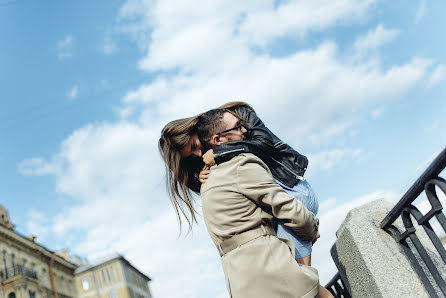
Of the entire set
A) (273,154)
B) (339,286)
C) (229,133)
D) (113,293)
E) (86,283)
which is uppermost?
(86,283)

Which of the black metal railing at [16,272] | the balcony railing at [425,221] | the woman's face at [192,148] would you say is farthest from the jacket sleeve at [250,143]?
the black metal railing at [16,272]

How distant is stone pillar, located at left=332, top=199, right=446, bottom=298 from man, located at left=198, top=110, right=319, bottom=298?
0.94 metres

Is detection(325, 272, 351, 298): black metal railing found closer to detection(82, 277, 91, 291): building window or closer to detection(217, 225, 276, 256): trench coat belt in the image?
detection(217, 225, 276, 256): trench coat belt

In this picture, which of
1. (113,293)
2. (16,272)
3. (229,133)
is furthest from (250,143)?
(113,293)

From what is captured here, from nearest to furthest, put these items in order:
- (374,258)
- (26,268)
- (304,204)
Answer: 1. (304,204)
2. (374,258)
3. (26,268)

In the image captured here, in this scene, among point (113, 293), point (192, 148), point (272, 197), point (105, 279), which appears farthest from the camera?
point (105, 279)

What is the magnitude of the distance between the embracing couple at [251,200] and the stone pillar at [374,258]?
2.84 feet

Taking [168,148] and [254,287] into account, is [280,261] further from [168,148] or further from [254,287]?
[168,148]

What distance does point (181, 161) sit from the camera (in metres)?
2.75

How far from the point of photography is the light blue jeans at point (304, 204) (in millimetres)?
2248

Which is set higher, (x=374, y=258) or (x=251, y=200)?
(x=251, y=200)

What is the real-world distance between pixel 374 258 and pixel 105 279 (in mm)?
57559

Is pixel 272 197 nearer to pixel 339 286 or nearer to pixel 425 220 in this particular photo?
pixel 425 220

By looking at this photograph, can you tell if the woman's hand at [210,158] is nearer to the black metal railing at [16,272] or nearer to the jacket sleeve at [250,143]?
the jacket sleeve at [250,143]
